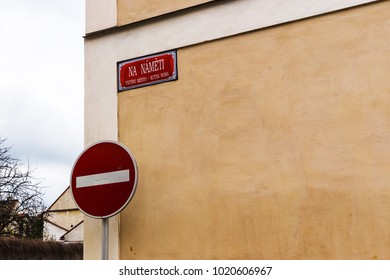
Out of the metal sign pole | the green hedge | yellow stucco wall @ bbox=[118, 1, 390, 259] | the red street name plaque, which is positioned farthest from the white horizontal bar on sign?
the green hedge

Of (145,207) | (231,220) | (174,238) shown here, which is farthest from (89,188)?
(231,220)

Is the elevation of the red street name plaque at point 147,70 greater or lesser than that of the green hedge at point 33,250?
greater

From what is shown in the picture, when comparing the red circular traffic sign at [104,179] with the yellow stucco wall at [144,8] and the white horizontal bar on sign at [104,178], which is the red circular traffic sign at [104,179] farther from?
the yellow stucco wall at [144,8]

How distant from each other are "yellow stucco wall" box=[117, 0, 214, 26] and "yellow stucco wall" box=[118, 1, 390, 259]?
1.41ft

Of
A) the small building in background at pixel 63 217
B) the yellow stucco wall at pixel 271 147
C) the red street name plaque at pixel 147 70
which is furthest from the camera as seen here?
the small building in background at pixel 63 217

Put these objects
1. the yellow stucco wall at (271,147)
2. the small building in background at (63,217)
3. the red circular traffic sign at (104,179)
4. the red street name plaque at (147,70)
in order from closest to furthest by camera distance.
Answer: the yellow stucco wall at (271,147) < the red circular traffic sign at (104,179) < the red street name plaque at (147,70) < the small building in background at (63,217)

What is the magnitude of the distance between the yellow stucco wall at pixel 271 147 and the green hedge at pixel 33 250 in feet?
24.3

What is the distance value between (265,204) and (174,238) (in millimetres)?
796

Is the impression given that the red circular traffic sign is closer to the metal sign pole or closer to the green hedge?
the metal sign pole

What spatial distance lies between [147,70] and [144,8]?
0.63 m

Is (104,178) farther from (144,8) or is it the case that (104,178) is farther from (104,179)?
(144,8)

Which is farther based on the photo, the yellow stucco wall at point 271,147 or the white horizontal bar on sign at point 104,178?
the white horizontal bar on sign at point 104,178

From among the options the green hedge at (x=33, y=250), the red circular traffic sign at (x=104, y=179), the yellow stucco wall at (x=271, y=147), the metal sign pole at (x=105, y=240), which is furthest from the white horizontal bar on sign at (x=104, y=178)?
the green hedge at (x=33, y=250)

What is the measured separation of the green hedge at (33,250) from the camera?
1028 centimetres
